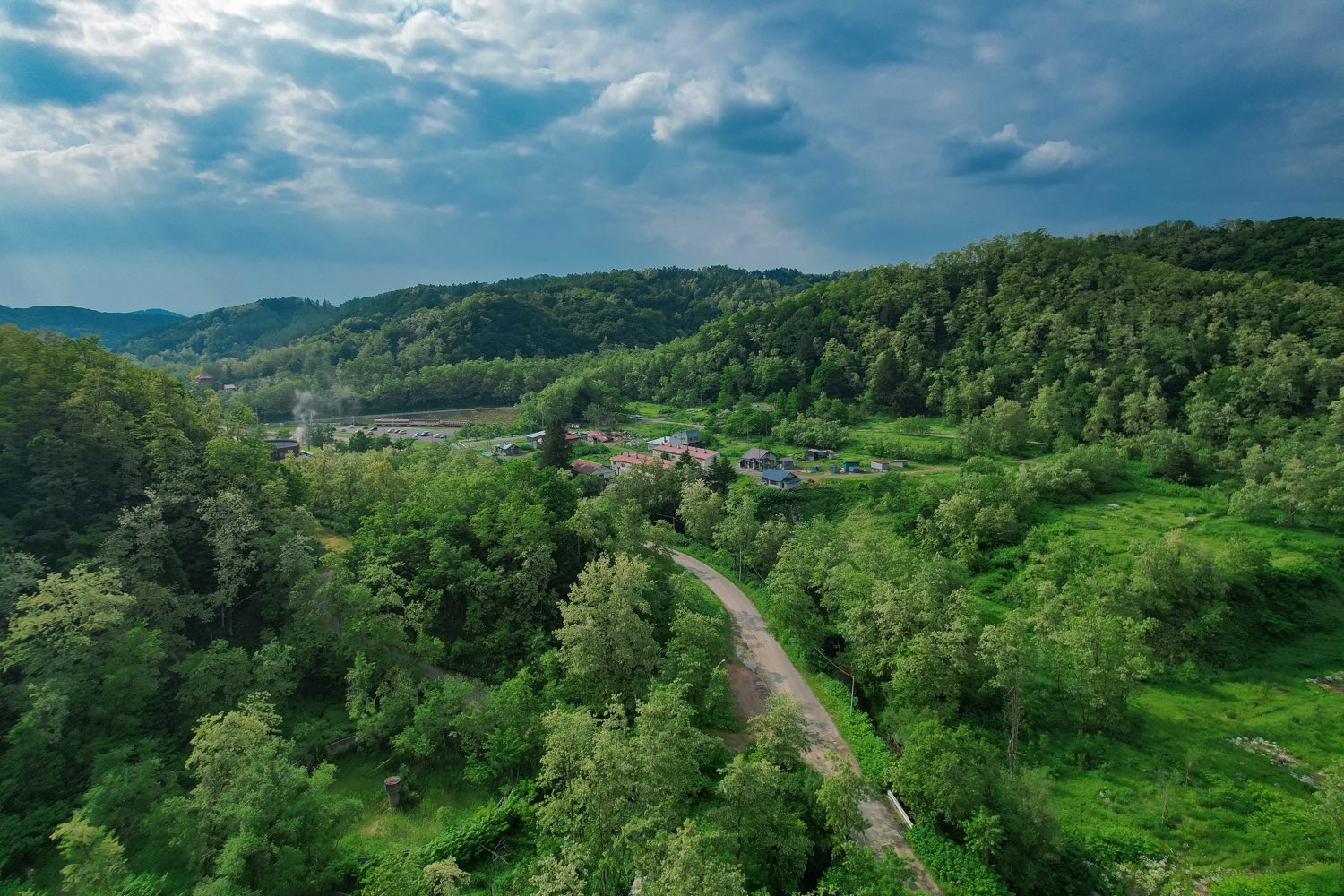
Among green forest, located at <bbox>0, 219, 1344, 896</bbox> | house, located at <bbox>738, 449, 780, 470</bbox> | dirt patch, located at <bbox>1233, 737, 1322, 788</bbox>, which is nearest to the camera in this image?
green forest, located at <bbox>0, 219, 1344, 896</bbox>

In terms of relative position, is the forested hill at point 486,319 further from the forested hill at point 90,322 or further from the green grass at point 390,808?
the green grass at point 390,808

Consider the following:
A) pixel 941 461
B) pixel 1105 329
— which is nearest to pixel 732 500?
pixel 941 461

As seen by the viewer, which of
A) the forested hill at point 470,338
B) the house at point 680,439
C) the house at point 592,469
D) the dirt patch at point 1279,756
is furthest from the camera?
the forested hill at point 470,338

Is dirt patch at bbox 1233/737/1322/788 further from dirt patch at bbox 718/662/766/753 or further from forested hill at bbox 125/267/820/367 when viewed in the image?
forested hill at bbox 125/267/820/367

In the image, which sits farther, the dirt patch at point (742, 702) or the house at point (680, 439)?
the house at point (680, 439)

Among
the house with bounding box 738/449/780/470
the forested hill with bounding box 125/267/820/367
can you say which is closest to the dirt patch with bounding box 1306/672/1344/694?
the house with bounding box 738/449/780/470

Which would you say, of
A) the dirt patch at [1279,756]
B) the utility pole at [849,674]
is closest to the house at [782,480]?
the utility pole at [849,674]
